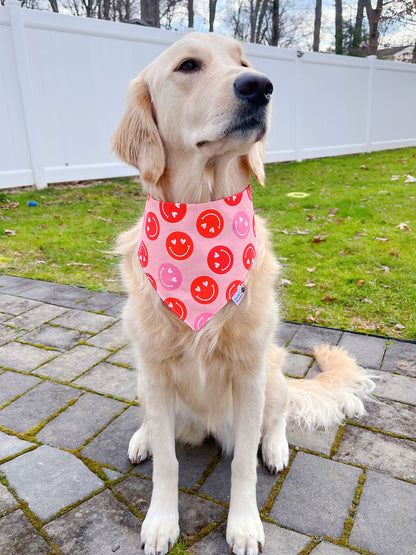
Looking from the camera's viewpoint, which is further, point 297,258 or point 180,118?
point 297,258

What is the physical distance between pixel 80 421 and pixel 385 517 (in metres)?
1.55

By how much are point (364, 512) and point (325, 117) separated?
10912mm

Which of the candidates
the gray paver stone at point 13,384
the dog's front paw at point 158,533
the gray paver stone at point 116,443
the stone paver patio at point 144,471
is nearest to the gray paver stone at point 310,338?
the stone paver patio at point 144,471

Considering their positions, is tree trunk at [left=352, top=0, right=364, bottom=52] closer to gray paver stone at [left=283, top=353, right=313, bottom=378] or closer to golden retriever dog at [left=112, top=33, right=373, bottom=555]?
gray paver stone at [left=283, top=353, right=313, bottom=378]

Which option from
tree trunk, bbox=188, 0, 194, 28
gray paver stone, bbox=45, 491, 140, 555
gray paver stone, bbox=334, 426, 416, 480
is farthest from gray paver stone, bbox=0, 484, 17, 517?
tree trunk, bbox=188, 0, 194, 28

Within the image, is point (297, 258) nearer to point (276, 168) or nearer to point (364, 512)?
point (364, 512)

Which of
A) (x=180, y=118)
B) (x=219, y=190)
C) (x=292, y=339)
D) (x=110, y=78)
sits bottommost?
(x=292, y=339)

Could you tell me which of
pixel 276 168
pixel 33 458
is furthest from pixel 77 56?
pixel 33 458

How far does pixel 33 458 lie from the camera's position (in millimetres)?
2113

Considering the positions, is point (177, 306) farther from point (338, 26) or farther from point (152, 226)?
point (338, 26)

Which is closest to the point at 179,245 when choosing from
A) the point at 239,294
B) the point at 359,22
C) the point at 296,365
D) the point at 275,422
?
the point at 239,294

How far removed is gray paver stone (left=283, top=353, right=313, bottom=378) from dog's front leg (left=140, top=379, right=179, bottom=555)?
114cm

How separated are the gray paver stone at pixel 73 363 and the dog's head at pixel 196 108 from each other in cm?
154

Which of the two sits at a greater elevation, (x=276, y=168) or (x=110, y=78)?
(x=110, y=78)
